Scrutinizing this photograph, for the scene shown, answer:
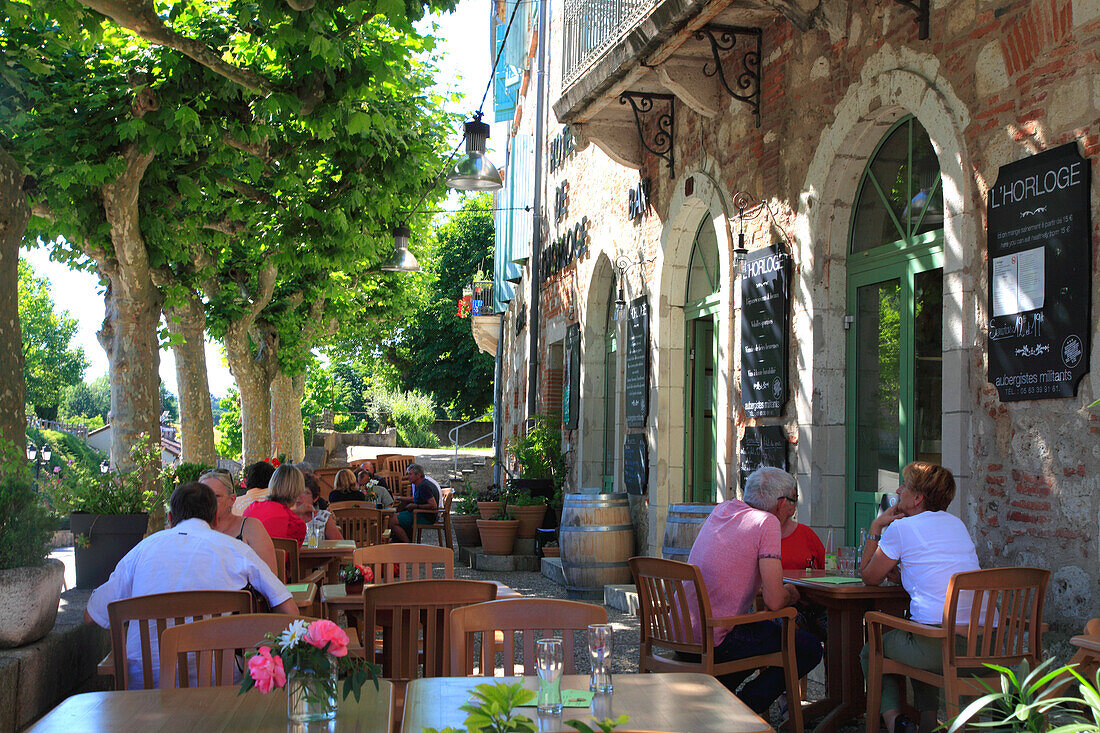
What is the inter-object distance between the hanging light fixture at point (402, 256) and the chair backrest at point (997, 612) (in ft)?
33.0

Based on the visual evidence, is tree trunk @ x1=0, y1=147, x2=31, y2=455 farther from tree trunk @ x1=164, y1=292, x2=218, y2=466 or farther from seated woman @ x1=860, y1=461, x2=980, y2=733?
tree trunk @ x1=164, y1=292, x2=218, y2=466

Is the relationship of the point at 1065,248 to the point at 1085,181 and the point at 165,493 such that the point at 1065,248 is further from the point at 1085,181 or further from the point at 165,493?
the point at 165,493

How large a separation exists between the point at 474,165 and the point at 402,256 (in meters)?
3.78

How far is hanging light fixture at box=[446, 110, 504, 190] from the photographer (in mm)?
9930

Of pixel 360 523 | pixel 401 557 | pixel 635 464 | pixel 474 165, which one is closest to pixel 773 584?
pixel 401 557

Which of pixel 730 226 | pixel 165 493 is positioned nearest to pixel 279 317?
pixel 165 493

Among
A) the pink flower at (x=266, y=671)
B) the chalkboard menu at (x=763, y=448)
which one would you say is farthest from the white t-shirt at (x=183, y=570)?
the chalkboard menu at (x=763, y=448)

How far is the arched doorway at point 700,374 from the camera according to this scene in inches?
378

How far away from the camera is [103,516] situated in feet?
25.6

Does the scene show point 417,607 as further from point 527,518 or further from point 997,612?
point 527,518

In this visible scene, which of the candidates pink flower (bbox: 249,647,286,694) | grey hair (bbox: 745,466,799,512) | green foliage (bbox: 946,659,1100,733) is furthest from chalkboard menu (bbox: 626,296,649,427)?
green foliage (bbox: 946,659,1100,733)

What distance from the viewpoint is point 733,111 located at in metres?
8.39

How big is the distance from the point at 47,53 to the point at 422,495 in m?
6.36

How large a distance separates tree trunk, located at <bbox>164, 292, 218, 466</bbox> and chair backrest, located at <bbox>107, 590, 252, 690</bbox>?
8.97 m
